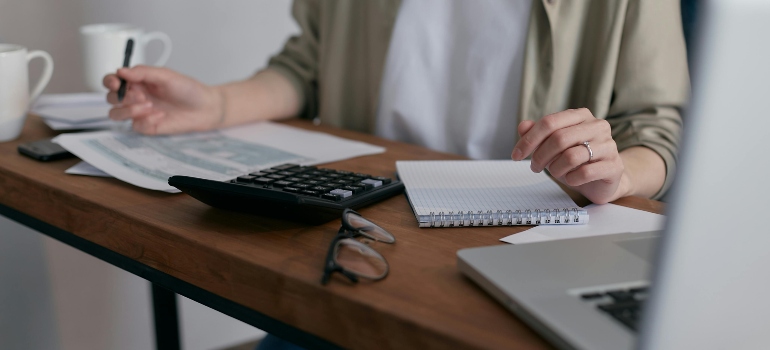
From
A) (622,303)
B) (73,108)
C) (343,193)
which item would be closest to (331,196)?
(343,193)

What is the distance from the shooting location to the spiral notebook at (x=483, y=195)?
64 centimetres

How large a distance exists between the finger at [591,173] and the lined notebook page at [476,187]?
4 centimetres

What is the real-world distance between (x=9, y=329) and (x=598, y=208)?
1165 mm

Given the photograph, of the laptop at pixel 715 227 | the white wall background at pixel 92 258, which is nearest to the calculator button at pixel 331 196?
the laptop at pixel 715 227

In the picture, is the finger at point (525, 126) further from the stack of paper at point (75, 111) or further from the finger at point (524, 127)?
the stack of paper at point (75, 111)

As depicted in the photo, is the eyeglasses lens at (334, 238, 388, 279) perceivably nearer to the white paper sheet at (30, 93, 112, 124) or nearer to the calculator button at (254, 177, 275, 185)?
the calculator button at (254, 177, 275, 185)

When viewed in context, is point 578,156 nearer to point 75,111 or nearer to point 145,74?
point 145,74

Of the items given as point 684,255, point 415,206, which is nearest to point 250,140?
point 415,206

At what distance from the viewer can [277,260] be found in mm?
553

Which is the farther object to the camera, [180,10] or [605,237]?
[180,10]

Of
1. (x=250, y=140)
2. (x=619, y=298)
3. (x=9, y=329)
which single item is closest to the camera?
(x=619, y=298)

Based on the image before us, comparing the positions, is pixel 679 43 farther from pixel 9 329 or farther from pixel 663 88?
pixel 9 329

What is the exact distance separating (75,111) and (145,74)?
214mm

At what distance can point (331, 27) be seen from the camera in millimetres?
1230
